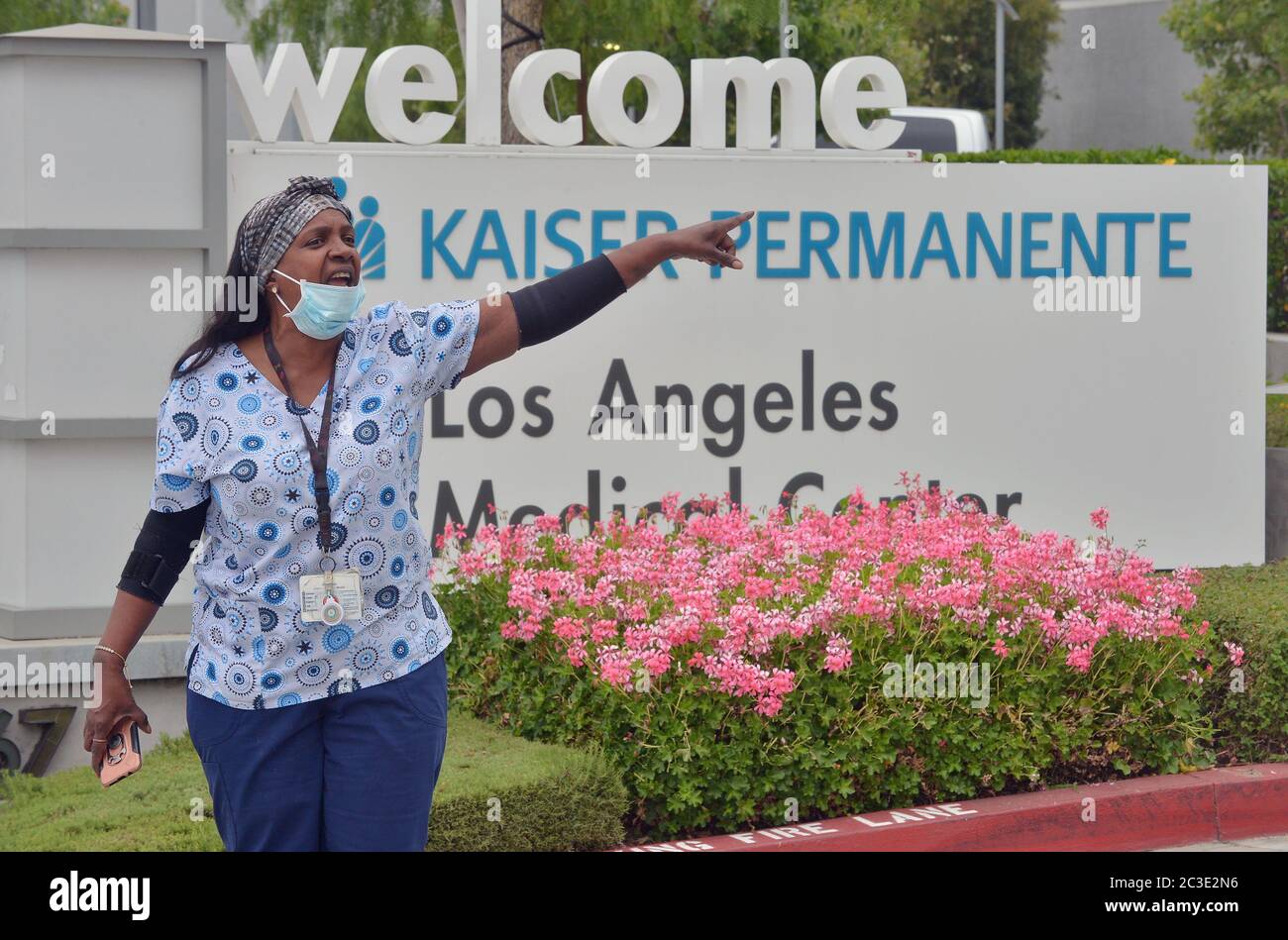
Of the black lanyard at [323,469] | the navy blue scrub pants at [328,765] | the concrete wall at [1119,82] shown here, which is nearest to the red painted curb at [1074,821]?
the navy blue scrub pants at [328,765]

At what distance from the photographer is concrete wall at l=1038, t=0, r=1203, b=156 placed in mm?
35969

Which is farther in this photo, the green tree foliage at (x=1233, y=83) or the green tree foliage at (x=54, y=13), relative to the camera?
the green tree foliage at (x=1233, y=83)

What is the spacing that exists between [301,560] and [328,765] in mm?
399

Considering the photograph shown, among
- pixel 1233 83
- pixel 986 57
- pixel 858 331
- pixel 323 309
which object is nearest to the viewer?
pixel 323 309

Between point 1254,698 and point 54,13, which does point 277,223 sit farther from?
point 54,13

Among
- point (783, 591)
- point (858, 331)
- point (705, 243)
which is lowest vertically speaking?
point (783, 591)

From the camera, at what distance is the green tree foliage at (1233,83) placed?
961 inches

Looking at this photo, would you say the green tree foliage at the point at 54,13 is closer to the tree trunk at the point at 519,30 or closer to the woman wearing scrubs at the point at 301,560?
the tree trunk at the point at 519,30

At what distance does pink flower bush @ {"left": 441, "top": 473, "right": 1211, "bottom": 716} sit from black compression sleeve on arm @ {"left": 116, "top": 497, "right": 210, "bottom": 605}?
2.17 m

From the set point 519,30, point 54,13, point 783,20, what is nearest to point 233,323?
point 519,30

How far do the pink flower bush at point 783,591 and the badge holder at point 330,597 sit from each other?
2.20 m

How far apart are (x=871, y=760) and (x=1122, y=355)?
12.5 feet

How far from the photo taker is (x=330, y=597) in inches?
136

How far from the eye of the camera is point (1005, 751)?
5.87 meters
